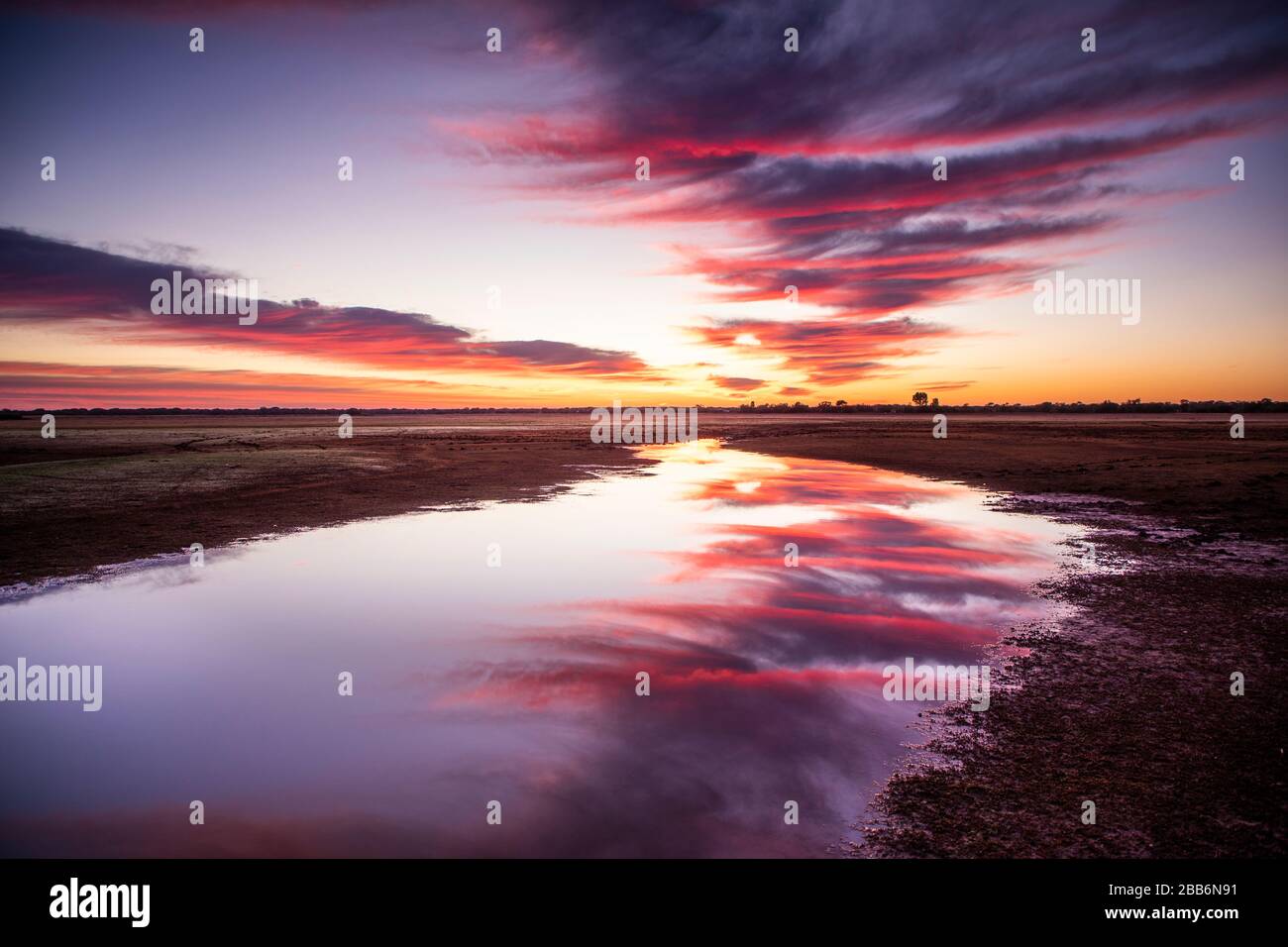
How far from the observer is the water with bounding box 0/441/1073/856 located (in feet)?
18.0

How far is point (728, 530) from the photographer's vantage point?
19344 millimetres

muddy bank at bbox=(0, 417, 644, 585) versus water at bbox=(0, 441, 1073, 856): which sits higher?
muddy bank at bbox=(0, 417, 644, 585)

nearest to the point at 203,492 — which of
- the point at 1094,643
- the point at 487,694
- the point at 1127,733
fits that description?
the point at 487,694

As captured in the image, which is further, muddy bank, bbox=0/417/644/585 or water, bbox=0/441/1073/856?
muddy bank, bbox=0/417/644/585

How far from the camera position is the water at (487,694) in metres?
5.48

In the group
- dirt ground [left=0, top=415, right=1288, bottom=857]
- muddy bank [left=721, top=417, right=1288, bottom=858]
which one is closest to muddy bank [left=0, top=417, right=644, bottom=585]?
dirt ground [left=0, top=415, right=1288, bottom=857]

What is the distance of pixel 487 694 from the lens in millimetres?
8070


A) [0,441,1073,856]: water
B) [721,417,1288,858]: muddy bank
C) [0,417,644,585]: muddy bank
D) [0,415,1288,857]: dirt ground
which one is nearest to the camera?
[721,417,1288,858]: muddy bank

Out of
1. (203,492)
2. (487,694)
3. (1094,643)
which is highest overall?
(203,492)

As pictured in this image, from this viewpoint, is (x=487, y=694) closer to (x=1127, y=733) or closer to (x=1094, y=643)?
(x=1127, y=733)

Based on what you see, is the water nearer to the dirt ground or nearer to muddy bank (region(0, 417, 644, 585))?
the dirt ground

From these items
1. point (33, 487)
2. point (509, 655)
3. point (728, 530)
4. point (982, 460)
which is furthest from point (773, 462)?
point (33, 487)

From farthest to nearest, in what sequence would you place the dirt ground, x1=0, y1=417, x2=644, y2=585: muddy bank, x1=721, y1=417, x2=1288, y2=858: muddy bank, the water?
x1=0, y1=417, x2=644, y2=585: muddy bank < the water < the dirt ground < x1=721, y1=417, x2=1288, y2=858: muddy bank
